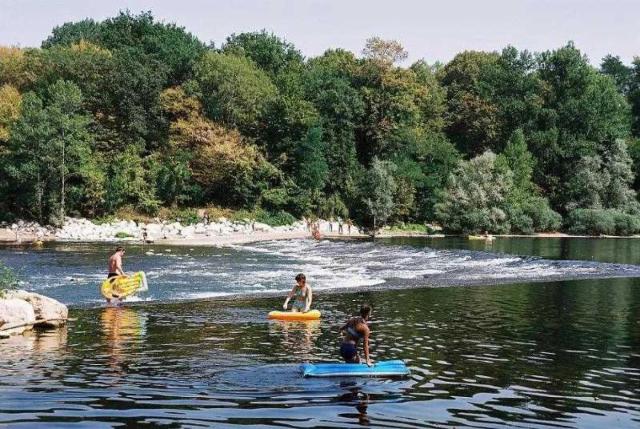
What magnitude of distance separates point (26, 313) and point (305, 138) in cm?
5740

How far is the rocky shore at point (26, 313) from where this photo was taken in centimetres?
1997

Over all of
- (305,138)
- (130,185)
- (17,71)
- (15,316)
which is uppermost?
(17,71)

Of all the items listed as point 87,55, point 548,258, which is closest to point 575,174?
point 548,258

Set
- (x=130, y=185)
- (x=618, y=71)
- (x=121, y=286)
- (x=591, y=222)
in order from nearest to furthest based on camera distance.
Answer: (x=121, y=286) → (x=130, y=185) → (x=591, y=222) → (x=618, y=71)

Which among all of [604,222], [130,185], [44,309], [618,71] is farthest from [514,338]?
[618,71]

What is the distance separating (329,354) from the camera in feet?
59.0

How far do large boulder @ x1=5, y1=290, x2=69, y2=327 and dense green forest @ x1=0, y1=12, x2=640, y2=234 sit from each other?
46446mm

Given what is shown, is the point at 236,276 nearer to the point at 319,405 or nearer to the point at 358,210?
the point at 319,405

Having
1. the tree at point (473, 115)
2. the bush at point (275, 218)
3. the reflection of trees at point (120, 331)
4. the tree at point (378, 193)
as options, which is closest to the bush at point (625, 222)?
the tree at point (473, 115)

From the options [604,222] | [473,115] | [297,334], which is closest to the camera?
[297,334]

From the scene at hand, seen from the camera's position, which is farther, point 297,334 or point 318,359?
point 297,334

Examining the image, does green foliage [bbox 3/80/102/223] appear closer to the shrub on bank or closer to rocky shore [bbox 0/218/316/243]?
rocky shore [bbox 0/218/316/243]

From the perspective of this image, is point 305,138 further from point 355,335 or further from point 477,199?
point 355,335

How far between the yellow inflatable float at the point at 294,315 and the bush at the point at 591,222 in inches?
2468
